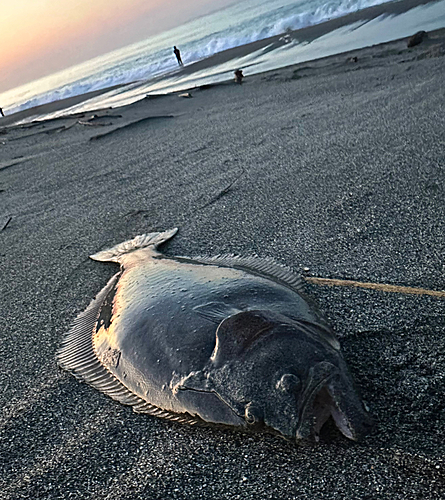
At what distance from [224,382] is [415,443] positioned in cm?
69

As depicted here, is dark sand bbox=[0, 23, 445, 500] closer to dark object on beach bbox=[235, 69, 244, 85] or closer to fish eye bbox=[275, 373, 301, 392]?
fish eye bbox=[275, 373, 301, 392]

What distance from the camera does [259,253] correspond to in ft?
10.7

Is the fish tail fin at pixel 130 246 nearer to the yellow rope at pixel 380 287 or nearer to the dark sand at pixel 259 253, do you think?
the dark sand at pixel 259 253

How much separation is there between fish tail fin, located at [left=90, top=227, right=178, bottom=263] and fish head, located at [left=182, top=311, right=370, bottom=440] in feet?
5.76

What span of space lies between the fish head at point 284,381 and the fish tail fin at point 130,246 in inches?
69.2

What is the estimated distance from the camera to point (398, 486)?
59.5 inches

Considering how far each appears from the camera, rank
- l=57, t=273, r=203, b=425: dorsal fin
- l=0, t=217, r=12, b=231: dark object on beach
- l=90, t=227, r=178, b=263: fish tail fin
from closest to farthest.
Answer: l=57, t=273, r=203, b=425: dorsal fin → l=90, t=227, r=178, b=263: fish tail fin → l=0, t=217, r=12, b=231: dark object on beach

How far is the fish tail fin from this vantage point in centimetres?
347

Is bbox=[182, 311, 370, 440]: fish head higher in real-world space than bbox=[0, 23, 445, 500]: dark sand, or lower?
higher

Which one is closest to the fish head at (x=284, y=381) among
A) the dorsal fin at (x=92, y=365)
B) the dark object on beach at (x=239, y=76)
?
the dorsal fin at (x=92, y=365)

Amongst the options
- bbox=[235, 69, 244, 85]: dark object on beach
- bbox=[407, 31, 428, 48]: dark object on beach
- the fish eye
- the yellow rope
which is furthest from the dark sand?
bbox=[235, 69, 244, 85]: dark object on beach

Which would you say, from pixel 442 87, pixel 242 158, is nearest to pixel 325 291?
pixel 242 158

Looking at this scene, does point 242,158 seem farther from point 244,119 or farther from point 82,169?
point 82,169

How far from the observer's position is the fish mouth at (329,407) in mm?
1636
